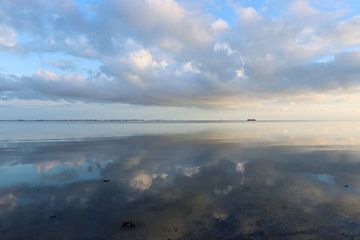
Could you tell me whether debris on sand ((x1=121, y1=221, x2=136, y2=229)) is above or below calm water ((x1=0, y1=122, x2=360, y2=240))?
below

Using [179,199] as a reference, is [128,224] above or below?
below

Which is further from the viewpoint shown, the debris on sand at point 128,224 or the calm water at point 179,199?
the debris on sand at point 128,224

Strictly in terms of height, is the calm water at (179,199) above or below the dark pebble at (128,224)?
above

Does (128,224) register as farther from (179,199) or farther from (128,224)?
(179,199)

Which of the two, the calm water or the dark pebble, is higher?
the calm water

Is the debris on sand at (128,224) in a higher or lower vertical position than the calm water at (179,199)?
lower

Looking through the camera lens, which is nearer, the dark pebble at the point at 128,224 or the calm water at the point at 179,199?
the calm water at the point at 179,199

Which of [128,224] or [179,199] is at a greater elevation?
[179,199]

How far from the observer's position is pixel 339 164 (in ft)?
68.4

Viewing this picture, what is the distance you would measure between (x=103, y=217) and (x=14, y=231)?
2564 mm

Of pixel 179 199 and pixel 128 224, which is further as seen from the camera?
pixel 179 199

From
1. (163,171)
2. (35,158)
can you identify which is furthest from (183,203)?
(35,158)

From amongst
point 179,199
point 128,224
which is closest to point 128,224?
point 128,224

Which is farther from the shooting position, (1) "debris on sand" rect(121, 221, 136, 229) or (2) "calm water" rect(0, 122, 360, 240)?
(1) "debris on sand" rect(121, 221, 136, 229)
